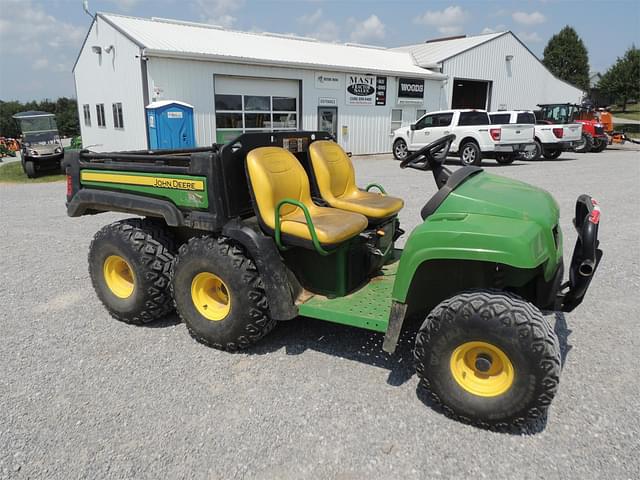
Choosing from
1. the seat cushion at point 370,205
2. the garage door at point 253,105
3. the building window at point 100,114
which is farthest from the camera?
the building window at point 100,114

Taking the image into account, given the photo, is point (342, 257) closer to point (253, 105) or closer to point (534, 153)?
point (253, 105)

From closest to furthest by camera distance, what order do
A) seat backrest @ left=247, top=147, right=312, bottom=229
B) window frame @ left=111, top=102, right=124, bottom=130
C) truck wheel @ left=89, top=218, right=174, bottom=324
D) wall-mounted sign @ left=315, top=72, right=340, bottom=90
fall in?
seat backrest @ left=247, top=147, right=312, bottom=229
truck wheel @ left=89, top=218, right=174, bottom=324
window frame @ left=111, top=102, right=124, bottom=130
wall-mounted sign @ left=315, top=72, right=340, bottom=90

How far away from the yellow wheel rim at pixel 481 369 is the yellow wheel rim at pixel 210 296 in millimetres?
1668

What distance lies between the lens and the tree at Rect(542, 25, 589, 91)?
201 feet

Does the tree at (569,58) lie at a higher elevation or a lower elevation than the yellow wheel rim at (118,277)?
higher

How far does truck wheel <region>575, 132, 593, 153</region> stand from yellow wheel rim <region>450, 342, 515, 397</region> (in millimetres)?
20743

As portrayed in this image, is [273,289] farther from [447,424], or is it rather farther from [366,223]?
[447,424]

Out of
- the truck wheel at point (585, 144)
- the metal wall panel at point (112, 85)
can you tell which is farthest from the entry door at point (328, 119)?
the truck wheel at point (585, 144)

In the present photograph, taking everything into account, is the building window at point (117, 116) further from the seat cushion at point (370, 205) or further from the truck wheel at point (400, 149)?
the seat cushion at point (370, 205)

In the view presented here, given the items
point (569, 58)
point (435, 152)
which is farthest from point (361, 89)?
point (569, 58)

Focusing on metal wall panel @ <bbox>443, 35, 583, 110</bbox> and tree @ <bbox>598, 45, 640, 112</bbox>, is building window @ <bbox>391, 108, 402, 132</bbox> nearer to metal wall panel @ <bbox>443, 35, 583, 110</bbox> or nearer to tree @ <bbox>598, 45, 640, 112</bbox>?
metal wall panel @ <bbox>443, 35, 583, 110</bbox>

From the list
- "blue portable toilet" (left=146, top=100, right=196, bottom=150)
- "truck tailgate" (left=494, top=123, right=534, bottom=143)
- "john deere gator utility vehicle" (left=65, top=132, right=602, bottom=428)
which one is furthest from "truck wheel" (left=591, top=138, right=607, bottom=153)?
"john deere gator utility vehicle" (left=65, top=132, right=602, bottom=428)

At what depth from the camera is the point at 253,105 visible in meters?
17.2

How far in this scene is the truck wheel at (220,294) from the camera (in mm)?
3396
